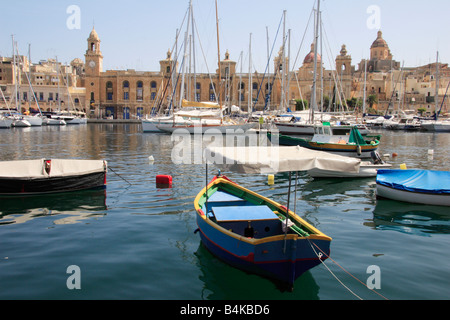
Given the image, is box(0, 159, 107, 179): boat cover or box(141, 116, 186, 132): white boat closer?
box(0, 159, 107, 179): boat cover

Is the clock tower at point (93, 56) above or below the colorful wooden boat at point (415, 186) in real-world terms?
above

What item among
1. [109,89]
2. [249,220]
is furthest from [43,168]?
[109,89]

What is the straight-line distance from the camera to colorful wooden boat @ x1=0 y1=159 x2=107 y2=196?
42.8ft

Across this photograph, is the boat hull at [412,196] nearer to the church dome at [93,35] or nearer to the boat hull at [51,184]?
the boat hull at [51,184]

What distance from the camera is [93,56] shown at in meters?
82.2

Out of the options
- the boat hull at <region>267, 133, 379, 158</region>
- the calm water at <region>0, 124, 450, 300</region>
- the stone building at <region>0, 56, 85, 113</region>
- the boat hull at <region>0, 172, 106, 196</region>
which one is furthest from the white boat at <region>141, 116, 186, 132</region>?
the stone building at <region>0, 56, 85, 113</region>

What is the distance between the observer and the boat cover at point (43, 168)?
13.6 m

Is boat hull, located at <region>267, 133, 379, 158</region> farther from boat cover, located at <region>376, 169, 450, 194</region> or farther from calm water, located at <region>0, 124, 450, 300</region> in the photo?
boat cover, located at <region>376, 169, 450, 194</region>

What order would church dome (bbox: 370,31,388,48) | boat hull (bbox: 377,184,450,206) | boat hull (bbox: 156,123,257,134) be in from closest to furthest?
boat hull (bbox: 377,184,450,206)
boat hull (bbox: 156,123,257,134)
church dome (bbox: 370,31,388,48)

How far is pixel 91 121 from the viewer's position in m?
75.4

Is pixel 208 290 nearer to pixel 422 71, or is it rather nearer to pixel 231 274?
pixel 231 274

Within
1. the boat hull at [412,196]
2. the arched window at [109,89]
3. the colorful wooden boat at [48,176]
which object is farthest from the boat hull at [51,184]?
the arched window at [109,89]

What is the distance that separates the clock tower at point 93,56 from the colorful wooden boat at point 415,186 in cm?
7756

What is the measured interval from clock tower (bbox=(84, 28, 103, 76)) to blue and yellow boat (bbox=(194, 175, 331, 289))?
79612mm
